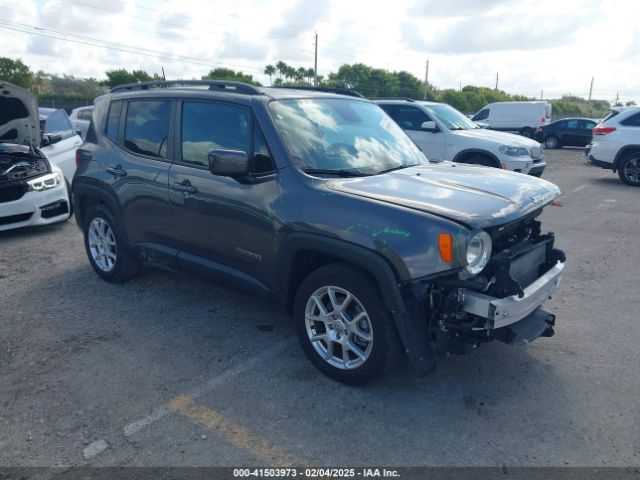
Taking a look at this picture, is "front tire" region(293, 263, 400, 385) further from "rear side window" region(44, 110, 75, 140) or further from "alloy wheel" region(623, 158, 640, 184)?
"alloy wheel" region(623, 158, 640, 184)

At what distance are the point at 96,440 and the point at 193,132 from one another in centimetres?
245

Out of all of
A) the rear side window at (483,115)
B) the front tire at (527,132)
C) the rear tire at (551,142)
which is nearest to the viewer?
the rear tire at (551,142)

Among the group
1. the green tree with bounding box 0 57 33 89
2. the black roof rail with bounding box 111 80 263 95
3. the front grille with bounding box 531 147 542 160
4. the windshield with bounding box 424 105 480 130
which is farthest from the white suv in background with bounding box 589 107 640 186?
the green tree with bounding box 0 57 33 89

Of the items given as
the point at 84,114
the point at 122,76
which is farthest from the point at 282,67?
the point at 84,114

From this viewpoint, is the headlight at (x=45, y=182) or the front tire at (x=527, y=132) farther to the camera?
the front tire at (x=527, y=132)

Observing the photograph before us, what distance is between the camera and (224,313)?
4824 millimetres

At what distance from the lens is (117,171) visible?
507cm

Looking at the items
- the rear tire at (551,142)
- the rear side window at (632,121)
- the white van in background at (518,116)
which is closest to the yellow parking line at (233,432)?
the rear side window at (632,121)

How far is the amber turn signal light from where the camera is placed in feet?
9.90

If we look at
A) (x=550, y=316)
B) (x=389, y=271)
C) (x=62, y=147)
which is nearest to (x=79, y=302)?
(x=389, y=271)

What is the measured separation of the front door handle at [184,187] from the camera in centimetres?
429

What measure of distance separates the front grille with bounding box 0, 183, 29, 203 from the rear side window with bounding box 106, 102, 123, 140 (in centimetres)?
272

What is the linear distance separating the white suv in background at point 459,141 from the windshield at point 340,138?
5.23 meters

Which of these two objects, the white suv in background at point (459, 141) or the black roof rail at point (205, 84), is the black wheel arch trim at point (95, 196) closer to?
the black roof rail at point (205, 84)
